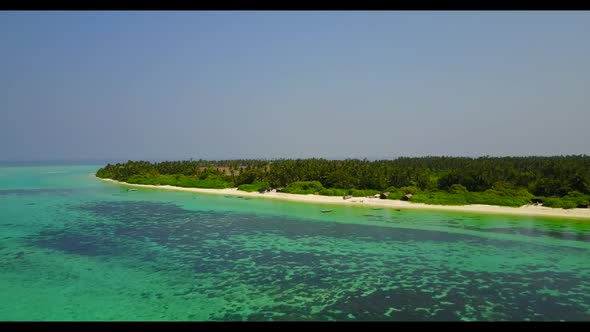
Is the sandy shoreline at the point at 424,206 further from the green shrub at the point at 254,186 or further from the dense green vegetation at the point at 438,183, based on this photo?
the dense green vegetation at the point at 438,183

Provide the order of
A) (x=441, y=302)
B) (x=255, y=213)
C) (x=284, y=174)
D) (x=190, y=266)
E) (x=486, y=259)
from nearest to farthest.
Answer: (x=441, y=302) < (x=190, y=266) < (x=486, y=259) < (x=255, y=213) < (x=284, y=174)

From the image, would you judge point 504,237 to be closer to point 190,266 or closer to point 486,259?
point 486,259

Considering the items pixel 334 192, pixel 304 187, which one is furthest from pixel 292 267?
pixel 304 187

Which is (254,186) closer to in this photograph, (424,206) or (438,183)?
(424,206)

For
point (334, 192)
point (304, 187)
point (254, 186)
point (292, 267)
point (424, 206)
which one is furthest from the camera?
point (254, 186)

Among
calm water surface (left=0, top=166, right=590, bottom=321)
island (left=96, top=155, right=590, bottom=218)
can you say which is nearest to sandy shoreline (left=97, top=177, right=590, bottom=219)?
island (left=96, top=155, right=590, bottom=218)

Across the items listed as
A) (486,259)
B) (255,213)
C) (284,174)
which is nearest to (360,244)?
(486,259)

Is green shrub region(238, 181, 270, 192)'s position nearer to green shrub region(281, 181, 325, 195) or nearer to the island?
the island

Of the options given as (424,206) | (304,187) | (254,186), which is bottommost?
(424,206)
